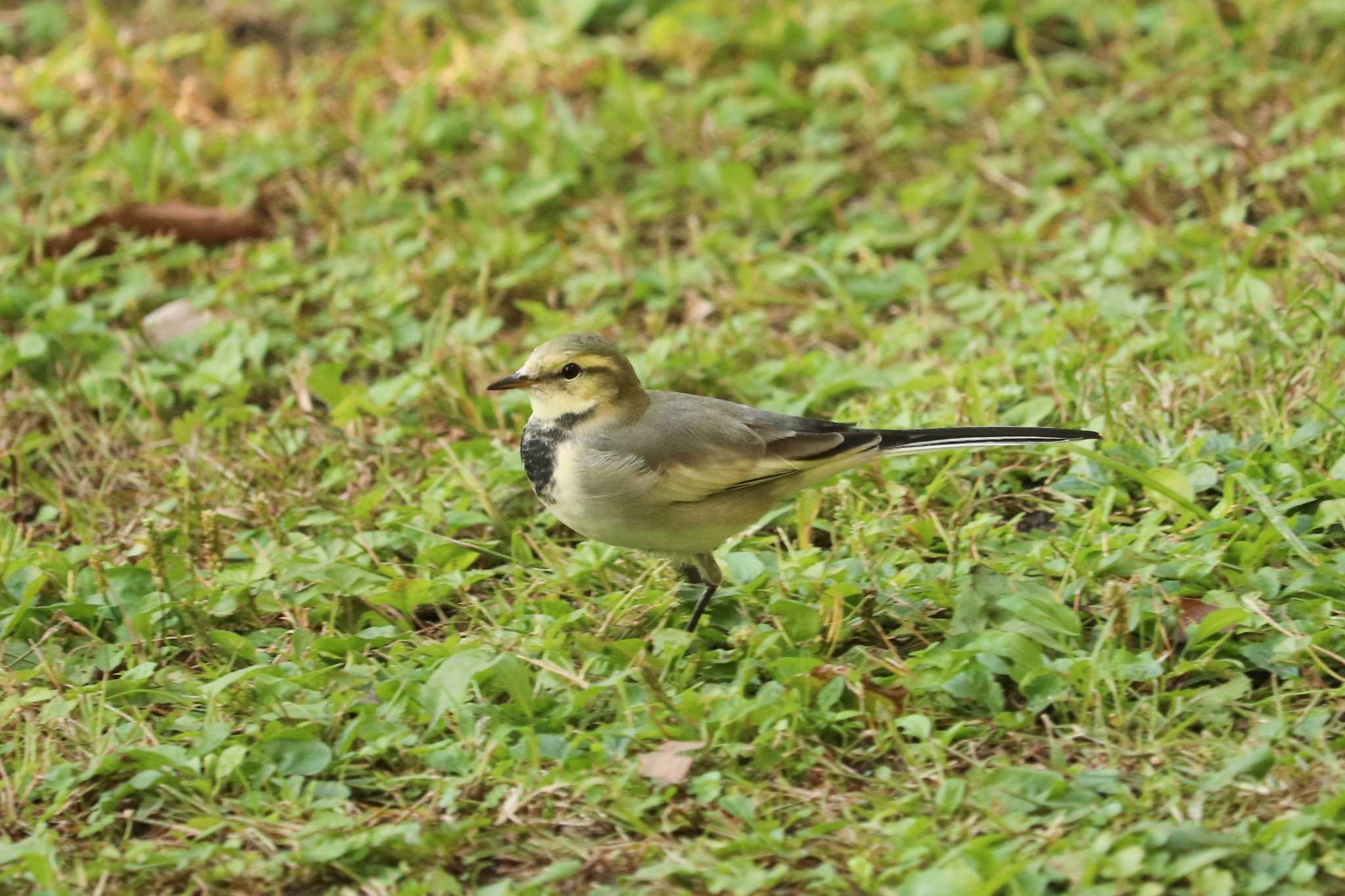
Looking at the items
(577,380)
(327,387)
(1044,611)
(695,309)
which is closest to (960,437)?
(1044,611)

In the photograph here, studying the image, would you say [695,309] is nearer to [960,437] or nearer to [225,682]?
[960,437]

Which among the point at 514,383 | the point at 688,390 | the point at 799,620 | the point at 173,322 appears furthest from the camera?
the point at 173,322

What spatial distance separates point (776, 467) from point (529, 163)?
3603 mm

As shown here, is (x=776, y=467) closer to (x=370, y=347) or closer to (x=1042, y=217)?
(x=370, y=347)

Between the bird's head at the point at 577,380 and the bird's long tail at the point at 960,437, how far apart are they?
0.77 metres

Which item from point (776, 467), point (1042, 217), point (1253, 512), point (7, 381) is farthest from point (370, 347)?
point (1253, 512)

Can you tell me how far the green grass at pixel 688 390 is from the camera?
12.0 ft

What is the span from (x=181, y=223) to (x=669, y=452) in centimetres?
369

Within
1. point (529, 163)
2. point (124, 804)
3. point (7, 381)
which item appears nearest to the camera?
point (124, 804)

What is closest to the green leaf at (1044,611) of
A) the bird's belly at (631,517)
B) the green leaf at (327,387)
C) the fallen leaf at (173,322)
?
the bird's belly at (631,517)

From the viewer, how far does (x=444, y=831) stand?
11.8 ft

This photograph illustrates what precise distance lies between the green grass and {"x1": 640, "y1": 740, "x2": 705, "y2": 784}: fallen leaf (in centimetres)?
4

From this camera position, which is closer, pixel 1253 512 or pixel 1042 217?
pixel 1253 512

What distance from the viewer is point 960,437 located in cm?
449
